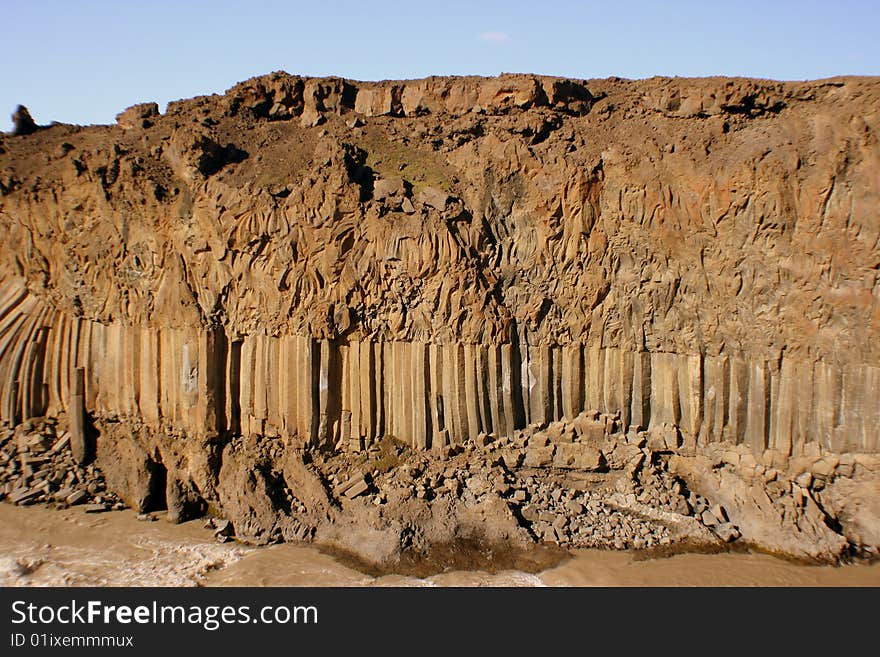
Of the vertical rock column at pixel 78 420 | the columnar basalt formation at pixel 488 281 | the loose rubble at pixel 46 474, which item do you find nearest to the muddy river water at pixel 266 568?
the loose rubble at pixel 46 474

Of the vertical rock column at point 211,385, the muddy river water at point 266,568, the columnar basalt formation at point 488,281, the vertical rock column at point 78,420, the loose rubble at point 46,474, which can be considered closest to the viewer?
the muddy river water at point 266,568

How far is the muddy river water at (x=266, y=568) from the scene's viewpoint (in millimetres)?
11016

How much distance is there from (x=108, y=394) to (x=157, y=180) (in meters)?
4.70

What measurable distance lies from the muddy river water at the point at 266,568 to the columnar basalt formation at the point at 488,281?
2140 mm

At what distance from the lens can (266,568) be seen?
11438mm

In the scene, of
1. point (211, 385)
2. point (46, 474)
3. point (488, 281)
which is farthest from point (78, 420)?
point (488, 281)

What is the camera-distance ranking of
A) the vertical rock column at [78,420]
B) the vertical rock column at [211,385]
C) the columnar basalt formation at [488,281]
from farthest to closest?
the vertical rock column at [78,420] < the vertical rock column at [211,385] < the columnar basalt formation at [488,281]

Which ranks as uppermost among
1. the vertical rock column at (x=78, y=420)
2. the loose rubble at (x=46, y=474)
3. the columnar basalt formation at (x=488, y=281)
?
the columnar basalt formation at (x=488, y=281)

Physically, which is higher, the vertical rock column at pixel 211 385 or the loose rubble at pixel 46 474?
the vertical rock column at pixel 211 385

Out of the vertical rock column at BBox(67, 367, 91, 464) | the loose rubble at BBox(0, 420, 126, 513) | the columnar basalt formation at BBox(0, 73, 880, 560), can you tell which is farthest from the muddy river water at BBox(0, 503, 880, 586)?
the columnar basalt formation at BBox(0, 73, 880, 560)

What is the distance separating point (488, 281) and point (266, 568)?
22.0 feet

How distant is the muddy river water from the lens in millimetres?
11016

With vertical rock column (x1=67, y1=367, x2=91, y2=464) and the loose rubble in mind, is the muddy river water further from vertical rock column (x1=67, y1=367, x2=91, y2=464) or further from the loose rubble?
vertical rock column (x1=67, y1=367, x2=91, y2=464)

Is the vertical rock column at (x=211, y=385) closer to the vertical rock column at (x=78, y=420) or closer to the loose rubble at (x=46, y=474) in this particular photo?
the loose rubble at (x=46, y=474)
